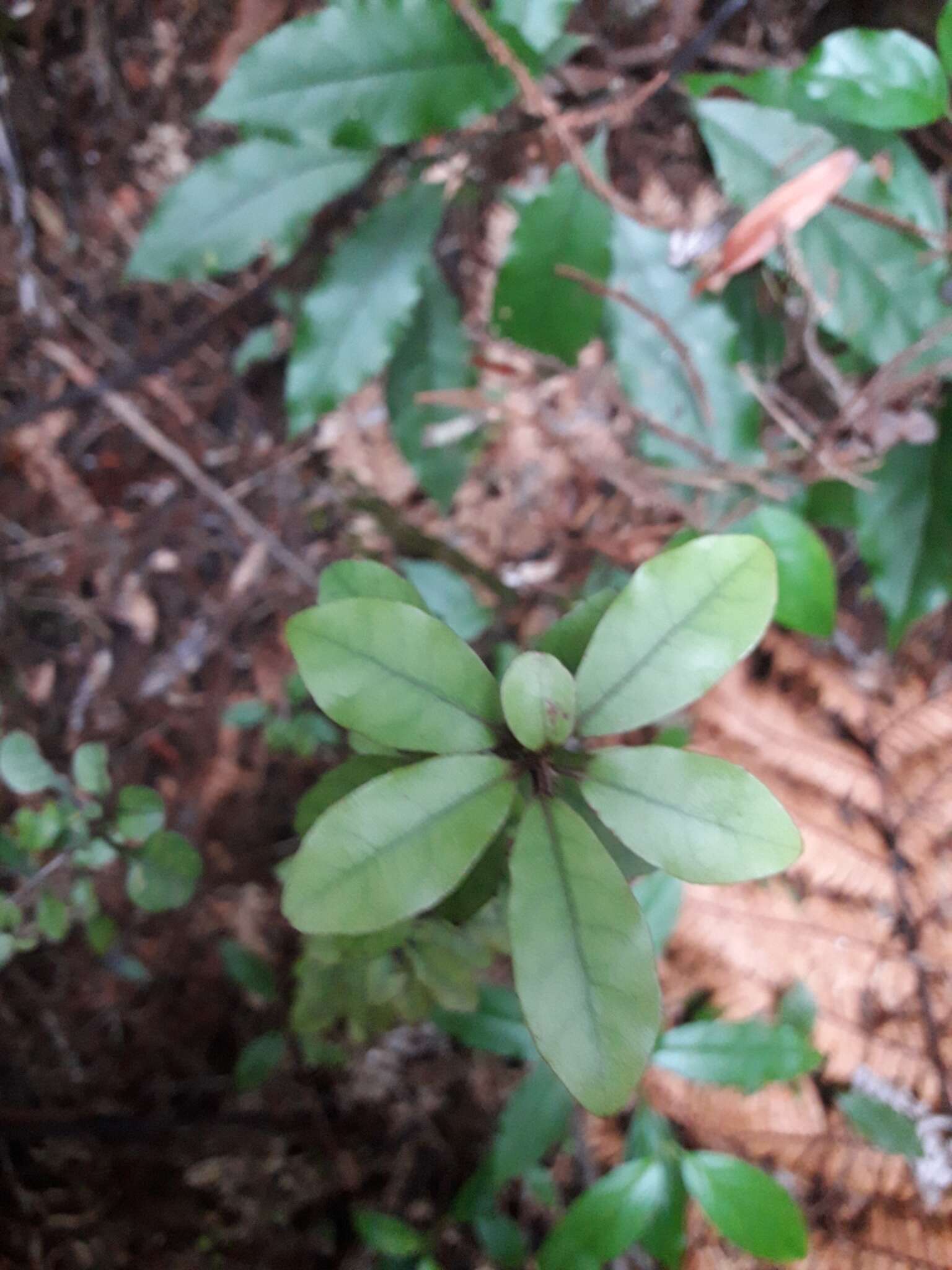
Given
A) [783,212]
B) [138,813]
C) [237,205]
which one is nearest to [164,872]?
[138,813]

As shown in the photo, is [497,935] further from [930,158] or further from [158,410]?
[930,158]

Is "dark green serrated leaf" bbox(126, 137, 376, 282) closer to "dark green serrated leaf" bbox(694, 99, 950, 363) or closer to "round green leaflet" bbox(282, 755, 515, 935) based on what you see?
"dark green serrated leaf" bbox(694, 99, 950, 363)

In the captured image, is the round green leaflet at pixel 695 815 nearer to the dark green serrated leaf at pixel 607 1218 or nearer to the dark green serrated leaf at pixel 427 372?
the dark green serrated leaf at pixel 607 1218

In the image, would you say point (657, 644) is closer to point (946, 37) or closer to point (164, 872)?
point (164, 872)

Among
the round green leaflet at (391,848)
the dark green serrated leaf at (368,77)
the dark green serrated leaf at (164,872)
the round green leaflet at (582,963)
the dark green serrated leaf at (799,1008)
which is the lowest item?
the dark green serrated leaf at (799,1008)

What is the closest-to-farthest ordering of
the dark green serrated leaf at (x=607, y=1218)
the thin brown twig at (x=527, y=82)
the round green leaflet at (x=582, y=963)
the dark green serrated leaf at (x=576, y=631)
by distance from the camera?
the round green leaflet at (x=582, y=963) < the dark green serrated leaf at (x=576, y=631) < the thin brown twig at (x=527, y=82) < the dark green serrated leaf at (x=607, y=1218)

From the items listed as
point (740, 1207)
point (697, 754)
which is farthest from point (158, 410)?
point (740, 1207)

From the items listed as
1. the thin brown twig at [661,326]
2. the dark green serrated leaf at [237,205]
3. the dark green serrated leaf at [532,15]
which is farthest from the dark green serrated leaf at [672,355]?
the dark green serrated leaf at [237,205]
